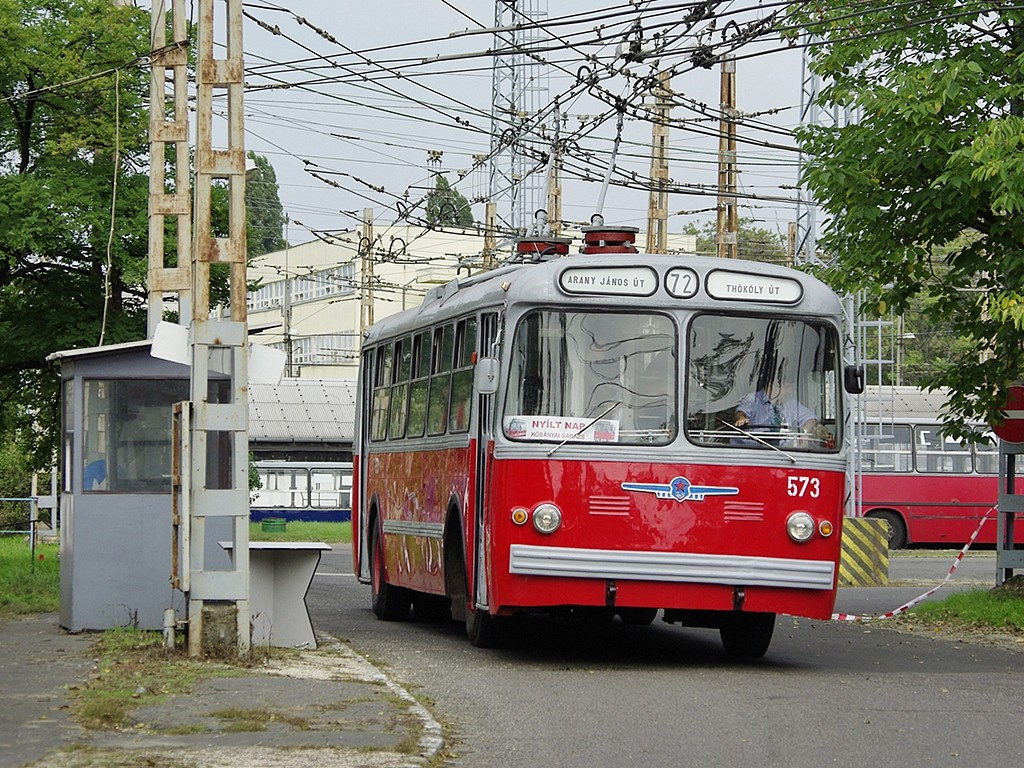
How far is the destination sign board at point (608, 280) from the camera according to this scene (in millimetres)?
14250

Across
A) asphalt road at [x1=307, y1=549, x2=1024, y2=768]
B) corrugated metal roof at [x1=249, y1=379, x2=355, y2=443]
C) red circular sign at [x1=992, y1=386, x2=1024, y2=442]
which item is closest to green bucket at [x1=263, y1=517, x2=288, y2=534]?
corrugated metal roof at [x1=249, y1=379, x2=355, y2=443]

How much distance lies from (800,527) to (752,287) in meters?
1.83

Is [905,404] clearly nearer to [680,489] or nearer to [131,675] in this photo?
[680,489]

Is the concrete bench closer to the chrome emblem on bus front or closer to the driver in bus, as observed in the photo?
the chrome emblem on bus front

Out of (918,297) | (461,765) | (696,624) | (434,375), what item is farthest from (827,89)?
(461,765)

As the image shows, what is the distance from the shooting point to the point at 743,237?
100m

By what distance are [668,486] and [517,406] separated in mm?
1252

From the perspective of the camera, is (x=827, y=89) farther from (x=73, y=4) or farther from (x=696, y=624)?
(x=73, y=4)

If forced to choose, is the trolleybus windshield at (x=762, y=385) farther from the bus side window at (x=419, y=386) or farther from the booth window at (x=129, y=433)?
the booth window at (x=129, y=433)

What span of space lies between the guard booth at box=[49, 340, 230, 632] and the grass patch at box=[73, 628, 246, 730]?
2.24 feet

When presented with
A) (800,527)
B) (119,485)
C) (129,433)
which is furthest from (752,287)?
(119,485)

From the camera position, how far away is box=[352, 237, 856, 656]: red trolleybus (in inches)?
547

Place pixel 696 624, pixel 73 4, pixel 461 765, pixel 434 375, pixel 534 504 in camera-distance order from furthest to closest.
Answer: pixel 73 4 < pixel 434 375 < pixel 696 624 < pixel 534 504 < pixel 461 765

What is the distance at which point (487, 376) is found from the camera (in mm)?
14117
